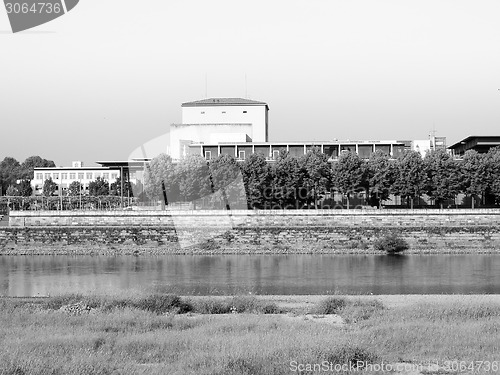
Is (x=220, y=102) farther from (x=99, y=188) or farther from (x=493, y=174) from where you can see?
(x=493, y=174)

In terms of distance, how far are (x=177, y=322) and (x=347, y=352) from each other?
6.49 meters

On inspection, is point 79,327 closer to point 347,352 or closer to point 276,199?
point 347,352

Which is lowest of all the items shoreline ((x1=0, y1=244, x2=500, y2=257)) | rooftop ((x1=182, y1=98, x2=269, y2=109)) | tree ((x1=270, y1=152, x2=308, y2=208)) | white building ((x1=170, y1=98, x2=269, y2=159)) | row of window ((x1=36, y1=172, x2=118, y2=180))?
shoreline ((x1=0, y1=244, x2=500, y2=257))

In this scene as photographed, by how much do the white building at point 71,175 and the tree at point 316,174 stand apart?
3919cm

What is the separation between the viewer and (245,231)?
52469mm

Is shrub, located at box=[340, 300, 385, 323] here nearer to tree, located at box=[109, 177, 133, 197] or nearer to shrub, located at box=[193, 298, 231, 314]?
shrub, located at box=[193, 298, 231, 314]

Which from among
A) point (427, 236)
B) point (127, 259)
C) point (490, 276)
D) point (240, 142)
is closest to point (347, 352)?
point (490, 276)

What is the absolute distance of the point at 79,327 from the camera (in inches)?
701

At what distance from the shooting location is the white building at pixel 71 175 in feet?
322

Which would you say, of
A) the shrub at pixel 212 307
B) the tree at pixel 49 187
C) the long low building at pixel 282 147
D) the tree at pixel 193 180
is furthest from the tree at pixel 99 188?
the shrub at pixel 212 307

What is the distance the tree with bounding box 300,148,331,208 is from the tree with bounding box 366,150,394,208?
3.56 meters

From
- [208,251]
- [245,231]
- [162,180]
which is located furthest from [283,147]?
[208,251]

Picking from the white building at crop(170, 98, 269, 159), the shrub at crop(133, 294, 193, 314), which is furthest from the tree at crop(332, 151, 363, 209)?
the shrub at crop(133, 294, 193, 314)

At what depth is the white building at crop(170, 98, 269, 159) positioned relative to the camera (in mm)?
85238
